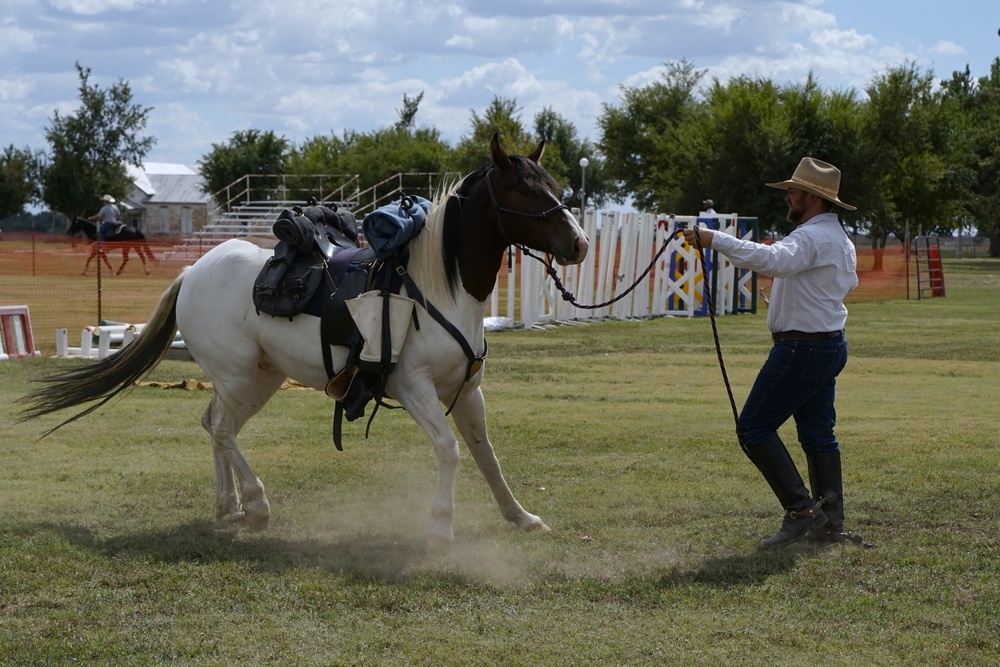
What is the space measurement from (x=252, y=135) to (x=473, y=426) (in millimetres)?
74212

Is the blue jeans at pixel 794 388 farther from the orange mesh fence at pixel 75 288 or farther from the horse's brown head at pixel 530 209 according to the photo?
the orange mesh fence at pixel 75 288

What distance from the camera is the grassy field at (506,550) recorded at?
500cm

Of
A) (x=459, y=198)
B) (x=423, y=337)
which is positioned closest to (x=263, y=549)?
(x=423, y=337)

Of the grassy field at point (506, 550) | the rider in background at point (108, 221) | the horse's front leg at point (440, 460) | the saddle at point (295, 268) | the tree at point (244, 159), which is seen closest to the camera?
the grassy field at point (506, 550)

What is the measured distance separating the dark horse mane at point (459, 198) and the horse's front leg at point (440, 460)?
62cm

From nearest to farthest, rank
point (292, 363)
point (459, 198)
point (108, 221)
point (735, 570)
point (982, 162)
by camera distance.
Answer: point (735, 570)
point (459, 198)
point (292, 363)
point (108, 221)
point (982, 162)

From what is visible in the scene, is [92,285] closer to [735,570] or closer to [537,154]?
[537,154]

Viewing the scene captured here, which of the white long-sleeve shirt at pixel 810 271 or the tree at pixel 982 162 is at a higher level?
the tree at pixel 982 162

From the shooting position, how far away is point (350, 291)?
6.81 metres

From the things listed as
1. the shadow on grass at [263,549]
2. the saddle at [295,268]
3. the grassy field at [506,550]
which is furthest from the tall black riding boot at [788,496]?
the saddle at [295,268]

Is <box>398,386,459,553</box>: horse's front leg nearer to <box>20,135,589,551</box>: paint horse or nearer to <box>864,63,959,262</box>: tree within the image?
<box>20,135,589,551</box>: paint horse

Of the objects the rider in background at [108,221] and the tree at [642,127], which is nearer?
the rider in background at [108,221]

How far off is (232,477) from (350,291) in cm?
152

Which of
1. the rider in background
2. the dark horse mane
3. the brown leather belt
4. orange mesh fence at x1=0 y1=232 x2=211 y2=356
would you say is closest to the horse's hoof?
the dark horse mane
